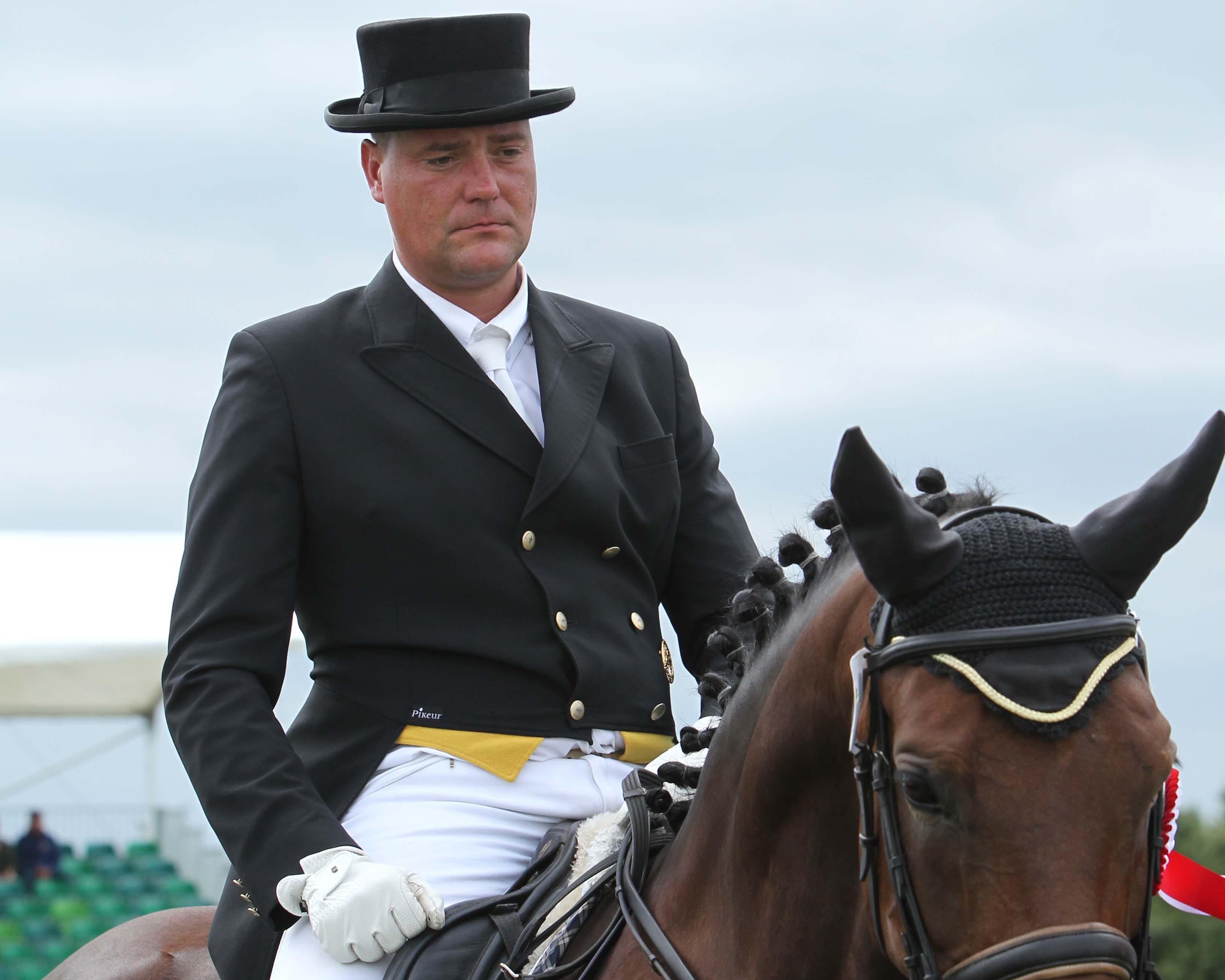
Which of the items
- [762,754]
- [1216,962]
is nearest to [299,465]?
[762,754]

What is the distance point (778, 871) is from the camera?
2482 millimetres

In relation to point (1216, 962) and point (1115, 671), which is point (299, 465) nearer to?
point (1115, 671)

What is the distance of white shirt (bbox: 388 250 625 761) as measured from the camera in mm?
3344

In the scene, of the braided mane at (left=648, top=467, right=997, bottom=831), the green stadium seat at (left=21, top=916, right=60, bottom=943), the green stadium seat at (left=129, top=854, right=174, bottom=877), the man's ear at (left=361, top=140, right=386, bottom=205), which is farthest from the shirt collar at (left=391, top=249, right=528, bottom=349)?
the green stadium seat at (left=129, top=854, right=174, bottom=877)

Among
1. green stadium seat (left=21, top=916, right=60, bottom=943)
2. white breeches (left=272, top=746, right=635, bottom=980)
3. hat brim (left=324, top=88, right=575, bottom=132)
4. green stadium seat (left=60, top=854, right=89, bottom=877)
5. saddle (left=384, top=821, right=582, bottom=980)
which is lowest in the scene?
green stadium seat (left=60, top=854, right=89, bottom=877)

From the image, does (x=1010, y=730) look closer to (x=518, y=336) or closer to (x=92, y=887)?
(x=518, y=336)

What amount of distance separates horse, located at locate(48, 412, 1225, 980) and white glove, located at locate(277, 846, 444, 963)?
1.61 ft

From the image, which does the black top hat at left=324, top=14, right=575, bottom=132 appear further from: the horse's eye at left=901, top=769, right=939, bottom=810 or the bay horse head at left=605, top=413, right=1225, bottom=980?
the horse's eye at left=901, top=769, right=939, bottom=810

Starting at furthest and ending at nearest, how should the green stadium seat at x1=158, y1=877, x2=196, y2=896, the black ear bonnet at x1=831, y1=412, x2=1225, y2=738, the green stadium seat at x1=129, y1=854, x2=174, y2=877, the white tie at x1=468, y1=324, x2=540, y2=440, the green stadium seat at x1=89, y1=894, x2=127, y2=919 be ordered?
the green stadium seat at x1=129, y1=854, x2=174, y2=877, the green stadium seat at x1=158, y1=877, x2=196, y2=896, the green stadium seat at x1=89, y1=894, x2=127, y2=919, the white tie at x1=468, y1=324, x2=540, y2=440, the black ear bonnet at x1=831, y1=412, x2=1225, y2=738

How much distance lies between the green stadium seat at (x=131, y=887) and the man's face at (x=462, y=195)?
54.5 ft

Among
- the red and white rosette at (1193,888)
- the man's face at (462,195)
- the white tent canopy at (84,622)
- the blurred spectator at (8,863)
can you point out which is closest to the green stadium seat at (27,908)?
the blurred spectator at (8,863)

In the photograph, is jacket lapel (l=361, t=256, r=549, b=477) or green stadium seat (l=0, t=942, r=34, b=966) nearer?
jacket lapel (l=361, t=256, r=549, b=477)

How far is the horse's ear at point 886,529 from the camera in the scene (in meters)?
2.07

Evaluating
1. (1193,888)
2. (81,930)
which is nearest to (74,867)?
(81,930)
